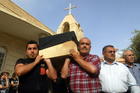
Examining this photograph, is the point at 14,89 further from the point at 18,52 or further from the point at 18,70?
the point at 18,70

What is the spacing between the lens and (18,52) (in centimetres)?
864

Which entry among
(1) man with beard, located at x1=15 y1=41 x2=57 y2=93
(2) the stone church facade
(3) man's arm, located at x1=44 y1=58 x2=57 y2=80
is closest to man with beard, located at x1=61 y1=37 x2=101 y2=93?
(3) man's arm, located at x1=44 y1=58 x2=57 y2=80

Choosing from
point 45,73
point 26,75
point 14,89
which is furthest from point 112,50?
point 14,89

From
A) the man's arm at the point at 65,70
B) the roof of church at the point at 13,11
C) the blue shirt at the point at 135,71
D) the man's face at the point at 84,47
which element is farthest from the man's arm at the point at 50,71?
the roof of church at the point at 13,11

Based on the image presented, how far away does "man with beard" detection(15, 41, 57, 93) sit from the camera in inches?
107

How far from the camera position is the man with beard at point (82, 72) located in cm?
267

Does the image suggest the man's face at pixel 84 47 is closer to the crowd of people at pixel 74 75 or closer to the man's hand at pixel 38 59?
the crowd of people at pixel 74 75

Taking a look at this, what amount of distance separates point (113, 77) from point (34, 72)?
4.29 feet

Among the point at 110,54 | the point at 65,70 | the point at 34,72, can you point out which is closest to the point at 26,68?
the point at 34,72

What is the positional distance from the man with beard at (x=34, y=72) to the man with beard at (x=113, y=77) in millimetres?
879

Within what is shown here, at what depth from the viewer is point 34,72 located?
278 centimetres

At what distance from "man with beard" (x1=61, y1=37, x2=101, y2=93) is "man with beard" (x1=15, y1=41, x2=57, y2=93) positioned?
0.25m

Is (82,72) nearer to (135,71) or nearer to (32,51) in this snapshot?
(32,51)

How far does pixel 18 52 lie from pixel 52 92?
570 centimetres
